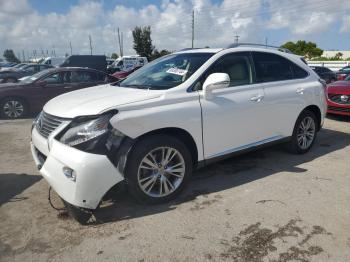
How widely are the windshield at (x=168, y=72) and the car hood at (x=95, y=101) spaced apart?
11.6 inches

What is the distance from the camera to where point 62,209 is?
3.75 metres

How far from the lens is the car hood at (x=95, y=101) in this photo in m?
3.43

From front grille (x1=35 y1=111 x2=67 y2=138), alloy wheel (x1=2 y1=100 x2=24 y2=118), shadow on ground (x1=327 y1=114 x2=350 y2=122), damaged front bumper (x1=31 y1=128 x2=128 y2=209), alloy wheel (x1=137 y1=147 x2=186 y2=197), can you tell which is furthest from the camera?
alloy wheel (x1=2 y1=100 x2=24 y2=118)

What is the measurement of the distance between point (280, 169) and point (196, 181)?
50.8 inches

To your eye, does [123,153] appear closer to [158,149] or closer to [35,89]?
[158,149]

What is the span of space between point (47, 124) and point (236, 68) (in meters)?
2.46

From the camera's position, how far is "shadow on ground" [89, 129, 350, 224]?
369cm

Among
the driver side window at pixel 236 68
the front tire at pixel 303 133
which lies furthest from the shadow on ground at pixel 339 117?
the driver side window at pixel 236 68

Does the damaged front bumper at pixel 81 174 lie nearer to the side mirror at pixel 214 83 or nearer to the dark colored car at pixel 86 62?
the side mirror at pixel 214 83

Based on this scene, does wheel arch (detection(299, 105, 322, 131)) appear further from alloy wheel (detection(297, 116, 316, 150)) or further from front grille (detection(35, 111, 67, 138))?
front grille (detection(35, 111, 67, 138))

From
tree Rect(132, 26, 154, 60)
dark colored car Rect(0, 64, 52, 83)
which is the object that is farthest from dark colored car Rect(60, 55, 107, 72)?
tree Rect(132, 26, 154, 60)

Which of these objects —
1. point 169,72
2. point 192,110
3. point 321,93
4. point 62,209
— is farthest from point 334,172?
point 62,209

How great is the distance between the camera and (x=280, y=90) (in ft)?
16.2

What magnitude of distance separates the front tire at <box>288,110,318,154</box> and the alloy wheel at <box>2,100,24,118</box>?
7862 millimetres
